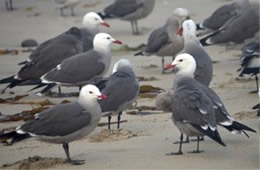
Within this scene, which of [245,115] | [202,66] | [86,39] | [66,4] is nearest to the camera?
[245,115]

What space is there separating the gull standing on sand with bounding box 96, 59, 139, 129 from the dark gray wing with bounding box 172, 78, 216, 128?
3.87ft

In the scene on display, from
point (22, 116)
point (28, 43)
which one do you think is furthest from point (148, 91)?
point (28, 43)

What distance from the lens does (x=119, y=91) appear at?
32.2 feet

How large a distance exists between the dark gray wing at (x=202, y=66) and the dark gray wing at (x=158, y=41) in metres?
3.13

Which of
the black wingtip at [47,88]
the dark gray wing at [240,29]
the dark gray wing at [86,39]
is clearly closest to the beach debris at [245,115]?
the black wingtip at [47,88]

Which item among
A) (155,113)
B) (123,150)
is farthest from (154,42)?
(123,150)

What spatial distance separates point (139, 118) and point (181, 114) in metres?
2.14

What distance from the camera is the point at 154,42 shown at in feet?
47.8

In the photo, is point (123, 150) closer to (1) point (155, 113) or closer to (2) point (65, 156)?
(2) point (65, 156)

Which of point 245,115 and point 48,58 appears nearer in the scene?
point 245,115

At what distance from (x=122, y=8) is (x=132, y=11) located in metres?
0.31

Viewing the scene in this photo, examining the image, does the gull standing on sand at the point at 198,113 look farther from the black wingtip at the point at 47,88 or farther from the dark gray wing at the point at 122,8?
the dark gray wing at the point at 122,8

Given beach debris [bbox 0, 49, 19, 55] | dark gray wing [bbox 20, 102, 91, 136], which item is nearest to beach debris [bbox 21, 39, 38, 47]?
beach debris [bbox 0, 49, 19, 55]

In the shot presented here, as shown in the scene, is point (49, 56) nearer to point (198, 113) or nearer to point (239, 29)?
point (239, 29)
